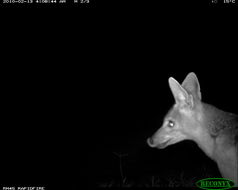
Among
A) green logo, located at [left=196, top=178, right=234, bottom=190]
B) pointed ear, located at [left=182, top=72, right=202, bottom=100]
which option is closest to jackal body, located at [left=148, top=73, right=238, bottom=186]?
pointed ear, located at [left=182, top=72, right=202, bottom=100]

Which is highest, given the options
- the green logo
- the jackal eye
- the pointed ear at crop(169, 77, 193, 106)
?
the pointed ear at crop(169, 77, 193, 106)

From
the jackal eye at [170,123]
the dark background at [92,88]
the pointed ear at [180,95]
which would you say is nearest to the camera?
the pointed ear at [180,95]

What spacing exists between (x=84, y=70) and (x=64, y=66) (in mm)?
1003

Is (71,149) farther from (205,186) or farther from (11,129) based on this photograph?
(205,186)

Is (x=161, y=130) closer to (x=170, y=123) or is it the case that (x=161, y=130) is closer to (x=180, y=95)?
(x=170, y=123)

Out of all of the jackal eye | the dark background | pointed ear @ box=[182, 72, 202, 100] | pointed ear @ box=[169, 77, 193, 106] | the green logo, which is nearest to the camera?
the green logo

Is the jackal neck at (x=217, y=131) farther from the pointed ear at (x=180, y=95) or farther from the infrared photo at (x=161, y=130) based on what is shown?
the pointed ear at (x=180, y=95)

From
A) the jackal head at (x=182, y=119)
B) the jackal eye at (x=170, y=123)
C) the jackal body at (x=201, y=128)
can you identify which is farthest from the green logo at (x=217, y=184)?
the jackal eye at (x=170, y=123)

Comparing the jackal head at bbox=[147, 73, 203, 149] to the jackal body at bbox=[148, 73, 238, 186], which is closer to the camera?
the jackal body at bbox=[148, 73, 238, 186]

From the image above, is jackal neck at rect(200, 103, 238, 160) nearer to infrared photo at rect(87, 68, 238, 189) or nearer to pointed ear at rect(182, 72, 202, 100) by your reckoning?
infrared photo at rect(87, 68, 238, 189)

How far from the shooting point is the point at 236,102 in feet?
41.0

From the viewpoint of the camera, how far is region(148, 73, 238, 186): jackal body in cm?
339

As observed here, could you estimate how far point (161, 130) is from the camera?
389 centimetres

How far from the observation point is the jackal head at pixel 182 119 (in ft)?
12.2
